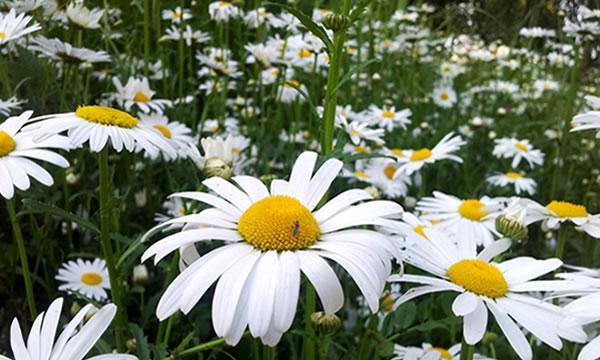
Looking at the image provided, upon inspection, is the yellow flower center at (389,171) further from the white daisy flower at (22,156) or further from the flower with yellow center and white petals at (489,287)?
the white daisy flower at (22,156)

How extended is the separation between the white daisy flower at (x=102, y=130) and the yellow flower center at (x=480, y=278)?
43cm

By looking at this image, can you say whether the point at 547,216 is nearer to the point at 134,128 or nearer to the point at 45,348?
the point at 134,128

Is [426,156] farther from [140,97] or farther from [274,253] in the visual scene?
[274,253]

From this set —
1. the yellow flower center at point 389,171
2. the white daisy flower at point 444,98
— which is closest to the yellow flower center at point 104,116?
the yellow flower center at point 389,171

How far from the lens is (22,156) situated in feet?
2.91

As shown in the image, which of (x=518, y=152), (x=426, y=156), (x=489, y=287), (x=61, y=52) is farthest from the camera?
(x=518, y=152)

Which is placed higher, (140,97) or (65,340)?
(140,97)

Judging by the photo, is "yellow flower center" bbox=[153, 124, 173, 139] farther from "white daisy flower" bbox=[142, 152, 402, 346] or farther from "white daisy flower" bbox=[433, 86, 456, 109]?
"white daisy flower" bbox=[433, 86, 456, 109]

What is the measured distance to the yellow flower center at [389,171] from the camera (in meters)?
2.09

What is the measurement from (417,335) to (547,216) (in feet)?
2.07

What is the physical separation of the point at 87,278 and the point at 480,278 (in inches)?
35.4

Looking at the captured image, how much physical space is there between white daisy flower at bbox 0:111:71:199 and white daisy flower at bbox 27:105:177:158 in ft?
0.05

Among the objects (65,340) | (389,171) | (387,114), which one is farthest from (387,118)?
(65,340)

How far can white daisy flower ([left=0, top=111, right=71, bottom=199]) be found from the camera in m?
0.81
